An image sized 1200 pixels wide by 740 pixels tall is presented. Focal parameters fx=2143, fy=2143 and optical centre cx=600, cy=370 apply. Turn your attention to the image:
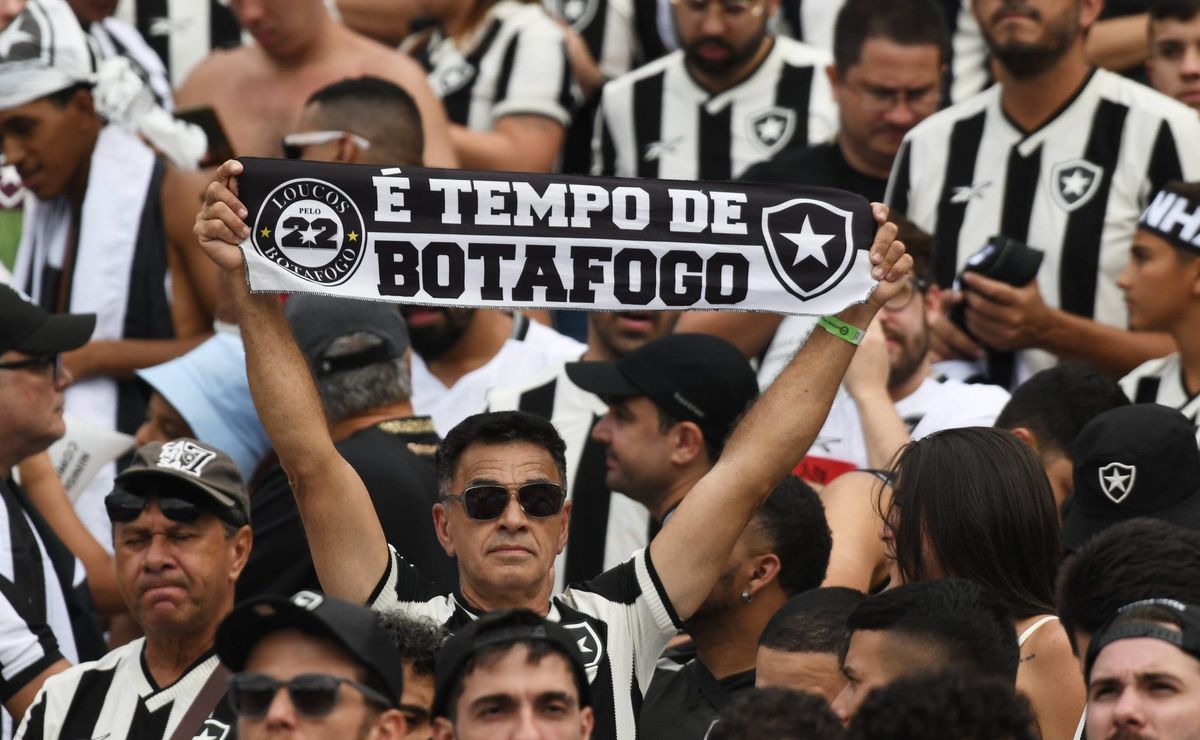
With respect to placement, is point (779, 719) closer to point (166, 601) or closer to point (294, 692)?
point (294, 692)

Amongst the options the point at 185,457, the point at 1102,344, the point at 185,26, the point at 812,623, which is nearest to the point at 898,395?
the point at 1102,344

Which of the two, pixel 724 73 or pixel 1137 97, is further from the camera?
pixel 724 73

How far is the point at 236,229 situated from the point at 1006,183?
328 cm

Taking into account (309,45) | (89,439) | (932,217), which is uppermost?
(309,45)

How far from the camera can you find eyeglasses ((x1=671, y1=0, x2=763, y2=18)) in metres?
7.95

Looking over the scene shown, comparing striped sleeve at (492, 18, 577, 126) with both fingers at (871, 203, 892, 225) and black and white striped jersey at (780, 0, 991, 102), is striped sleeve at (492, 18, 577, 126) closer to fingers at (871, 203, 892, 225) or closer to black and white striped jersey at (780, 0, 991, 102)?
black and white striped jersey at (780, 0, 991, 102)

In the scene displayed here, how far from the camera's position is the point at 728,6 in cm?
797

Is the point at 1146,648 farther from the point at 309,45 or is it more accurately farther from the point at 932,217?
the point at 309,45

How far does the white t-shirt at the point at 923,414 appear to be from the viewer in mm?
6371

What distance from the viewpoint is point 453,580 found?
5.72 m

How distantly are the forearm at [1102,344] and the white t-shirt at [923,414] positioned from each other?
34 cm

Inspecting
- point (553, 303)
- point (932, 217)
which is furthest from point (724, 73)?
point (553, 303)

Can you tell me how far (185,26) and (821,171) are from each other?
3315mm

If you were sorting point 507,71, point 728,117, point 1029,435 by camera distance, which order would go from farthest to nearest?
point 507,71
point 728,117
point 1029,435
